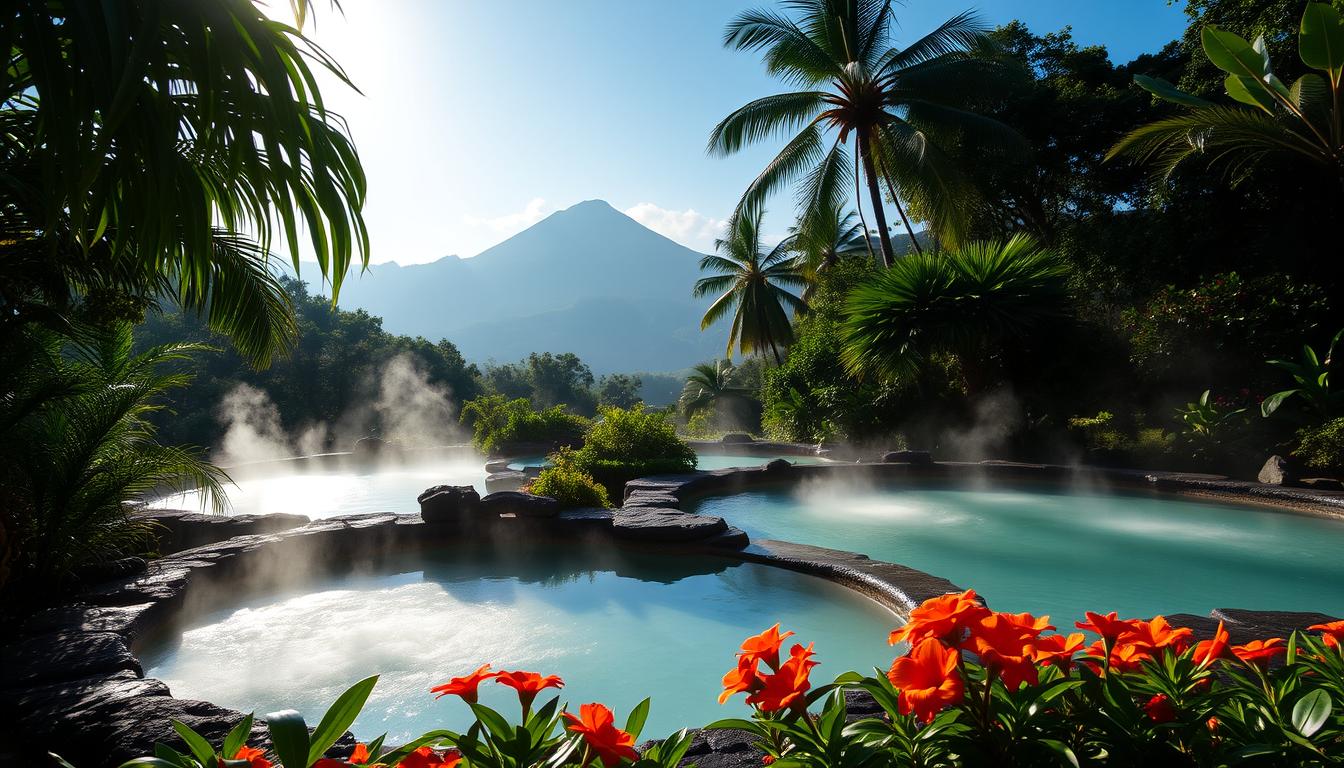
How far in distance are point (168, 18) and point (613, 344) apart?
508 ft

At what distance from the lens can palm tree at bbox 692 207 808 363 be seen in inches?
822

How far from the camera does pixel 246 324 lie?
5766mm

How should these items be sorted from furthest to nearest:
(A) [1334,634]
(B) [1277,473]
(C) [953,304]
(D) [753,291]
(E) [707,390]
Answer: (E) [707,390]
(D) [753,291]
(C) [953,304]
(B) [1277,473]
(A) [1334,634]

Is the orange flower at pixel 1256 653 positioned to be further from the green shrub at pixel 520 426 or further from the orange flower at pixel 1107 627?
the green shrub at pixel 520 426

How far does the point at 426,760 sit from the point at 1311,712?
1384mm

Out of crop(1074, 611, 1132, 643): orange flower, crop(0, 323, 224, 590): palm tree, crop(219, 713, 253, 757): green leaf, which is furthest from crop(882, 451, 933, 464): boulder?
crop(219, 713, 253, 757): green leaf

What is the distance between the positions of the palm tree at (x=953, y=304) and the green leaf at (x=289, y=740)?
413 inches

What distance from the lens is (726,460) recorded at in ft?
43.1

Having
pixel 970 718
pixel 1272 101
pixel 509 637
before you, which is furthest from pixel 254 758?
pixel 1272 101

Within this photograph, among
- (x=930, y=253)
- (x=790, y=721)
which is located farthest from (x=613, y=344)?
(x=790, y=721)

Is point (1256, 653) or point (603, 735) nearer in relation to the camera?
point (603, 735)

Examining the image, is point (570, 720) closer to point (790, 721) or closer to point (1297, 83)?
point (790, 721)

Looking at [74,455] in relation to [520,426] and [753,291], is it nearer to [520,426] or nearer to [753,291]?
[520,426]

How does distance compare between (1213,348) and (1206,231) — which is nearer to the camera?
(1213,348)
